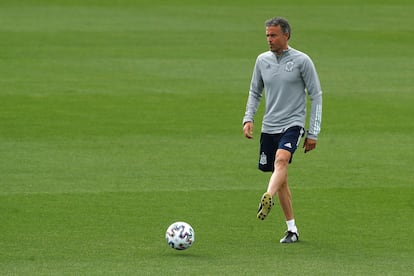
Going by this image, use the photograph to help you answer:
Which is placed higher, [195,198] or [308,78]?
[308,78]

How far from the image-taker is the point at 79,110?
22.2m

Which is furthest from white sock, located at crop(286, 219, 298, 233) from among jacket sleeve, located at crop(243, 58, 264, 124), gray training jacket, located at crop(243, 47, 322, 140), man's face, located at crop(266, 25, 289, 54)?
man's face, located at crop(266, 25, 289, 54)

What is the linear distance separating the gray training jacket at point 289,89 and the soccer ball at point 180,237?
59.5 inches

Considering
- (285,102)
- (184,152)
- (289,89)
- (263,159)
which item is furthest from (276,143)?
(184,152)

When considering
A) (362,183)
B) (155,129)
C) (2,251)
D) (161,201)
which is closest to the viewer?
(2,251)

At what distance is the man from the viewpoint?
500 inches

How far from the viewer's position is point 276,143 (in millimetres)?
13000

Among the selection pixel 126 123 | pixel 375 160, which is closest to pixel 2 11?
pixel 126 123

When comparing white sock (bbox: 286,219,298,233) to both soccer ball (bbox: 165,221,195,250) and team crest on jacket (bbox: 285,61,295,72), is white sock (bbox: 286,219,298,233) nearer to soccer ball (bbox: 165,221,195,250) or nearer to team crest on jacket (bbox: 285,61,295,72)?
soccer ball (bbox: 165,221,195,250)

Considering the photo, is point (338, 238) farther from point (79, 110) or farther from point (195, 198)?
point (79, 110)

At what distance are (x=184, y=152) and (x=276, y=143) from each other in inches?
223

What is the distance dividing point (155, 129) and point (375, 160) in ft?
14.0

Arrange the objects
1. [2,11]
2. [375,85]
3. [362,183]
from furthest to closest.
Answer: [2,11] → [375,85] → [362,183]

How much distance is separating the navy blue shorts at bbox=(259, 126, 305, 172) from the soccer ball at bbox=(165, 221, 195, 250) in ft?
4.43
